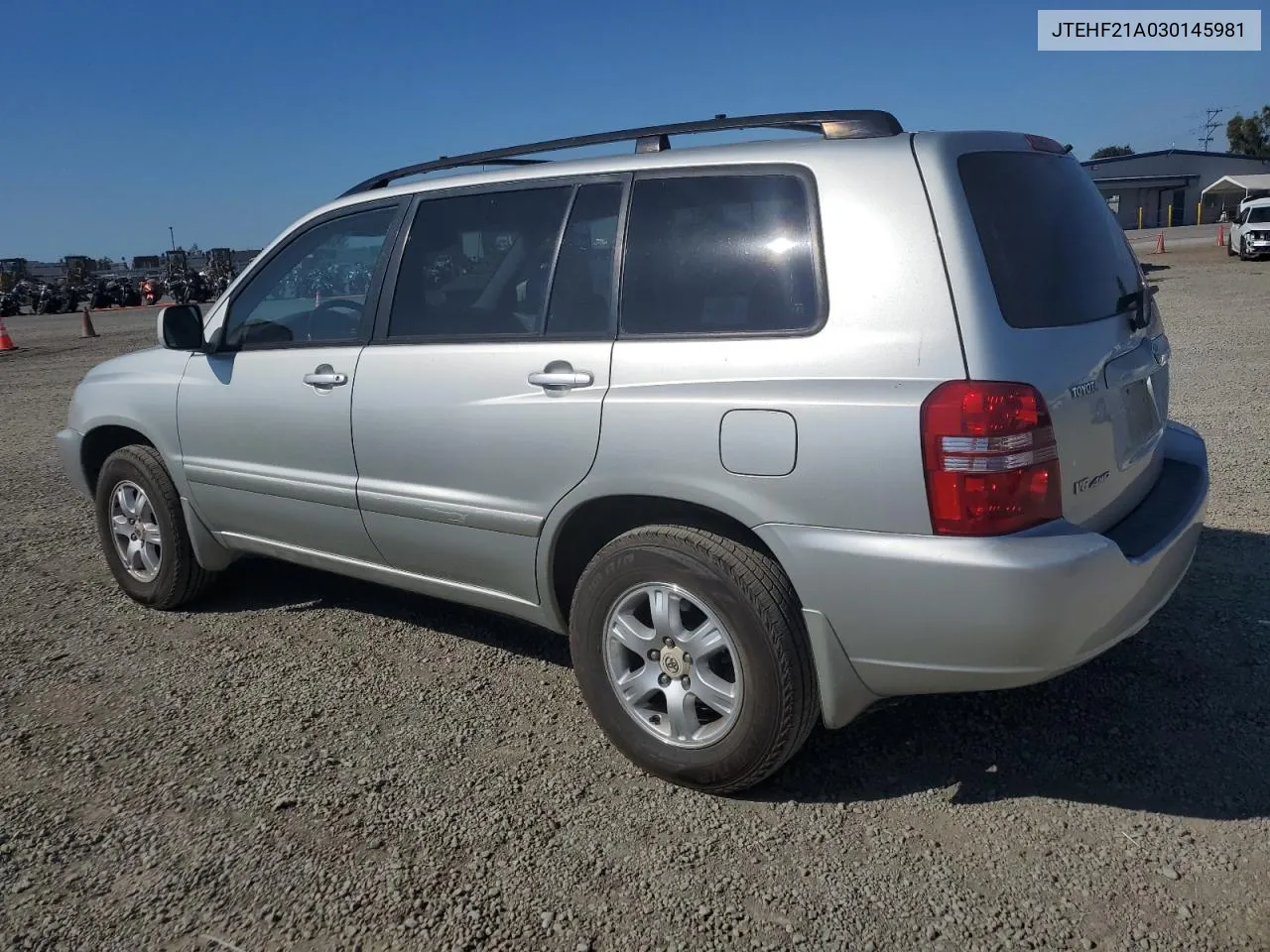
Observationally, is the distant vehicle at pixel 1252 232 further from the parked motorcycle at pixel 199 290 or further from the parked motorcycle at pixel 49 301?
the parked motorcycle at pixel 49 301

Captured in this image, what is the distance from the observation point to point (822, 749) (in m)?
3.32

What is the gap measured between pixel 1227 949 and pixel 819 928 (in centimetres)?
91

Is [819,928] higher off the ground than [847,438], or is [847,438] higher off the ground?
[847,438]

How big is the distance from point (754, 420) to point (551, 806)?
→ 130 centimetres

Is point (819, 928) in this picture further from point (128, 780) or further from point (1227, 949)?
point (128, 780)

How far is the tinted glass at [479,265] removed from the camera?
11.3 ft

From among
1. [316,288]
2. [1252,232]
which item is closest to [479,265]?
[316,288]

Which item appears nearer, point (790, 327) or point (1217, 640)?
point (790, 327)

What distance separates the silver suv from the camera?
102 inches

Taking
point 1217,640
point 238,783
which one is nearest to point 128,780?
point 238,783

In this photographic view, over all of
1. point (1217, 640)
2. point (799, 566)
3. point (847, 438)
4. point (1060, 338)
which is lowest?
point (1217, 640)

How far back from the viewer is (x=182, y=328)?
4348 mm

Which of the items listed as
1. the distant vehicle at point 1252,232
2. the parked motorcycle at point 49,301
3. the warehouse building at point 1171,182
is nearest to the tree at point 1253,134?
the warehouse building at point 1171,182

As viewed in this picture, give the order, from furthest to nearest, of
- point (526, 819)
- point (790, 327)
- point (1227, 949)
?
point (526, 819)
point (790, 327)
point (1227, 949)
